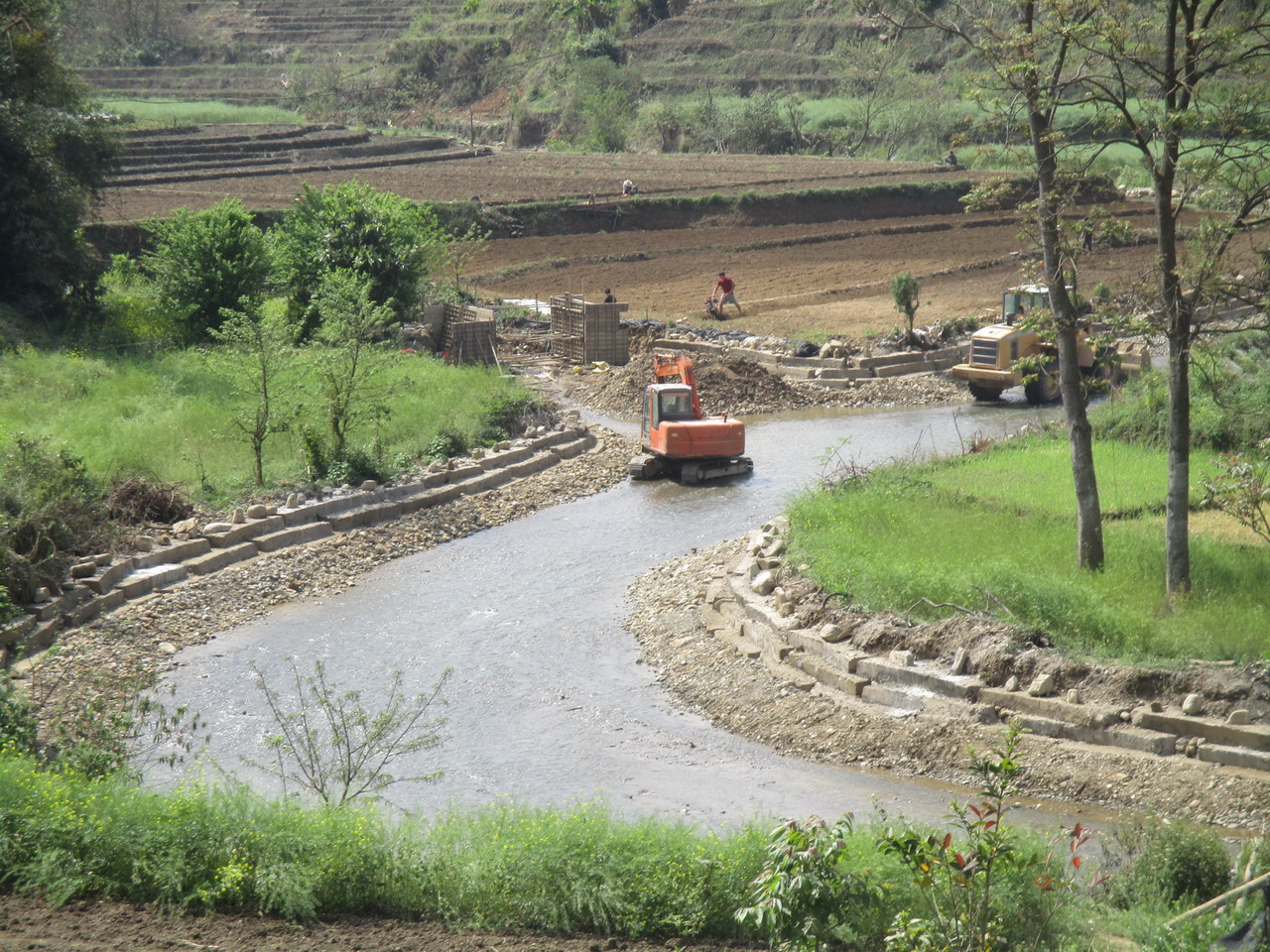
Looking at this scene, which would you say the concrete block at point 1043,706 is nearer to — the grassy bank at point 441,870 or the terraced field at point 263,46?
the grassy bank at point 441,870

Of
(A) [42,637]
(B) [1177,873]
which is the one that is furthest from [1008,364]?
(B) [1177,873]

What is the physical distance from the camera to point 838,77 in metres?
94.4

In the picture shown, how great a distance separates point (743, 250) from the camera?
49750 mm

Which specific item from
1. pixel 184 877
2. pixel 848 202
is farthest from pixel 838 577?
pixel 848 202

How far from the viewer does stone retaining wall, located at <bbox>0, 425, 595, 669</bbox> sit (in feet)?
50.9

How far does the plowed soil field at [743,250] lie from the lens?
128 feet

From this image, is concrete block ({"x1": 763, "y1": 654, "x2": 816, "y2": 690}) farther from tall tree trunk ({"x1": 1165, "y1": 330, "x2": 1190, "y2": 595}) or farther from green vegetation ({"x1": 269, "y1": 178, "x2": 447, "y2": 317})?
green vegetation ({"x1": 269, "y1": 178, "x2": 447, "y2": 317})

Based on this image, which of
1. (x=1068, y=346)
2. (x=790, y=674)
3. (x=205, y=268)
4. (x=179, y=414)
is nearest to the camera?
(x=790, y=674)

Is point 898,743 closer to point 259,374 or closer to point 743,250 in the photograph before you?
point 259,374

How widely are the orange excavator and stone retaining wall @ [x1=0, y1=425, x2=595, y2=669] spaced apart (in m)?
2.22

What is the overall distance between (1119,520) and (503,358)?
68.2 feet

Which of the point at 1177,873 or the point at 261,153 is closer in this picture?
the point at 1177,873

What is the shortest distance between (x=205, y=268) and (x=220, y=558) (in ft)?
47.6

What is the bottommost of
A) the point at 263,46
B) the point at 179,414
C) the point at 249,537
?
the point at 249,537
